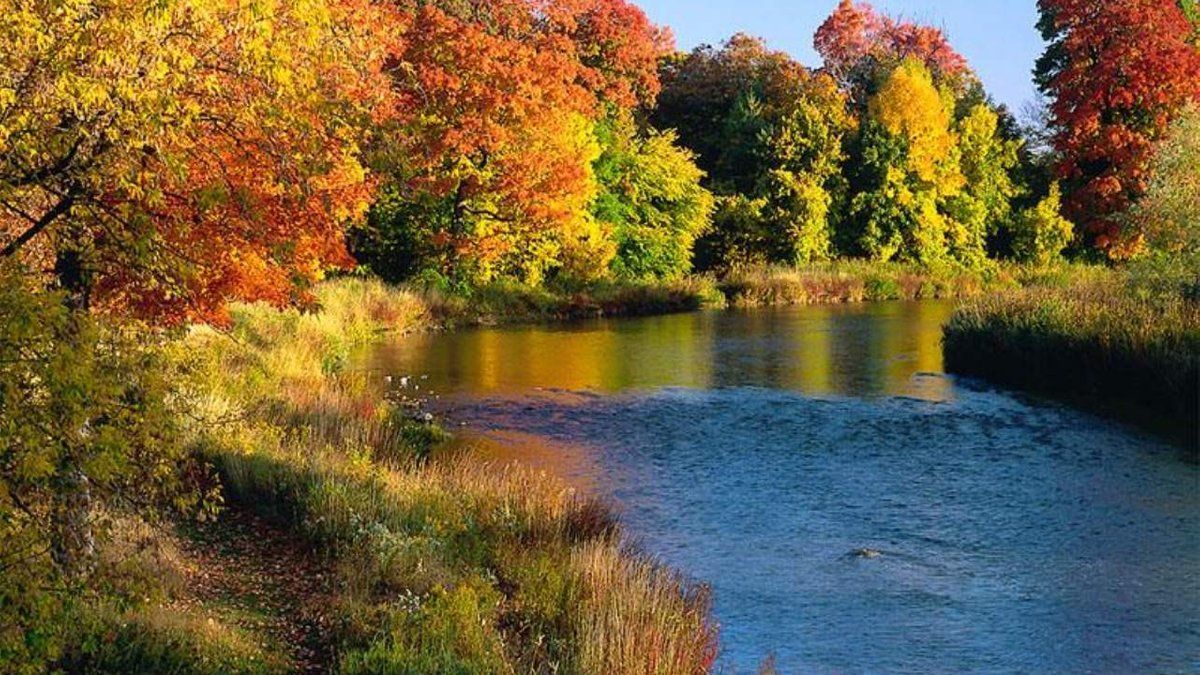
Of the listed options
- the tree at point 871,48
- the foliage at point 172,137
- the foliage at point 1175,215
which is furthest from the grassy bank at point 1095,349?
the tree at point 871,48

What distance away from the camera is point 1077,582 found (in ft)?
44.6

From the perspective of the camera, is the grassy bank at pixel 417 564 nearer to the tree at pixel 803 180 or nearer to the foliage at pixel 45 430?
the foliage at pixel 45 430

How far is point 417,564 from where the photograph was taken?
11562 millimetres

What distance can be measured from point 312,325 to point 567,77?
1514 centimetres

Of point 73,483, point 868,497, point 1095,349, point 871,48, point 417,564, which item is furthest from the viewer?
point 871,48

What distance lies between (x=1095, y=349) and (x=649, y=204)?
2869 cm

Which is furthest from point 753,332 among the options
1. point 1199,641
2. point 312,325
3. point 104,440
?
point 104,440

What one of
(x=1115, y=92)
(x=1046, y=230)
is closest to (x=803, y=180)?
(x=1046, y=230)

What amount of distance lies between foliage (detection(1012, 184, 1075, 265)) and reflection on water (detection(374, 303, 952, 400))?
727 inches

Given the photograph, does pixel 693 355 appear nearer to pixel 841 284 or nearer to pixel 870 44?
pixel 841 284

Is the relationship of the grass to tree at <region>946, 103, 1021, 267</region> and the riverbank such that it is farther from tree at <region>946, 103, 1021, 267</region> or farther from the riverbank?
the riverbank

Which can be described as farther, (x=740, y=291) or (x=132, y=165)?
(x=740, y=291)

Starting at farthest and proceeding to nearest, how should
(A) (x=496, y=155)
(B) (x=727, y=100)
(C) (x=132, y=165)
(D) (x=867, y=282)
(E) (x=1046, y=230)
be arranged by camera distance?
(B) (x=727, y=100)
(E) (x=1046, y=230)
(D) (x=867, y=282)
(A) (x=496, y=155)
(C) (x=132, y=165)

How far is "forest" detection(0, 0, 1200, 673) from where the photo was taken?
760cm
